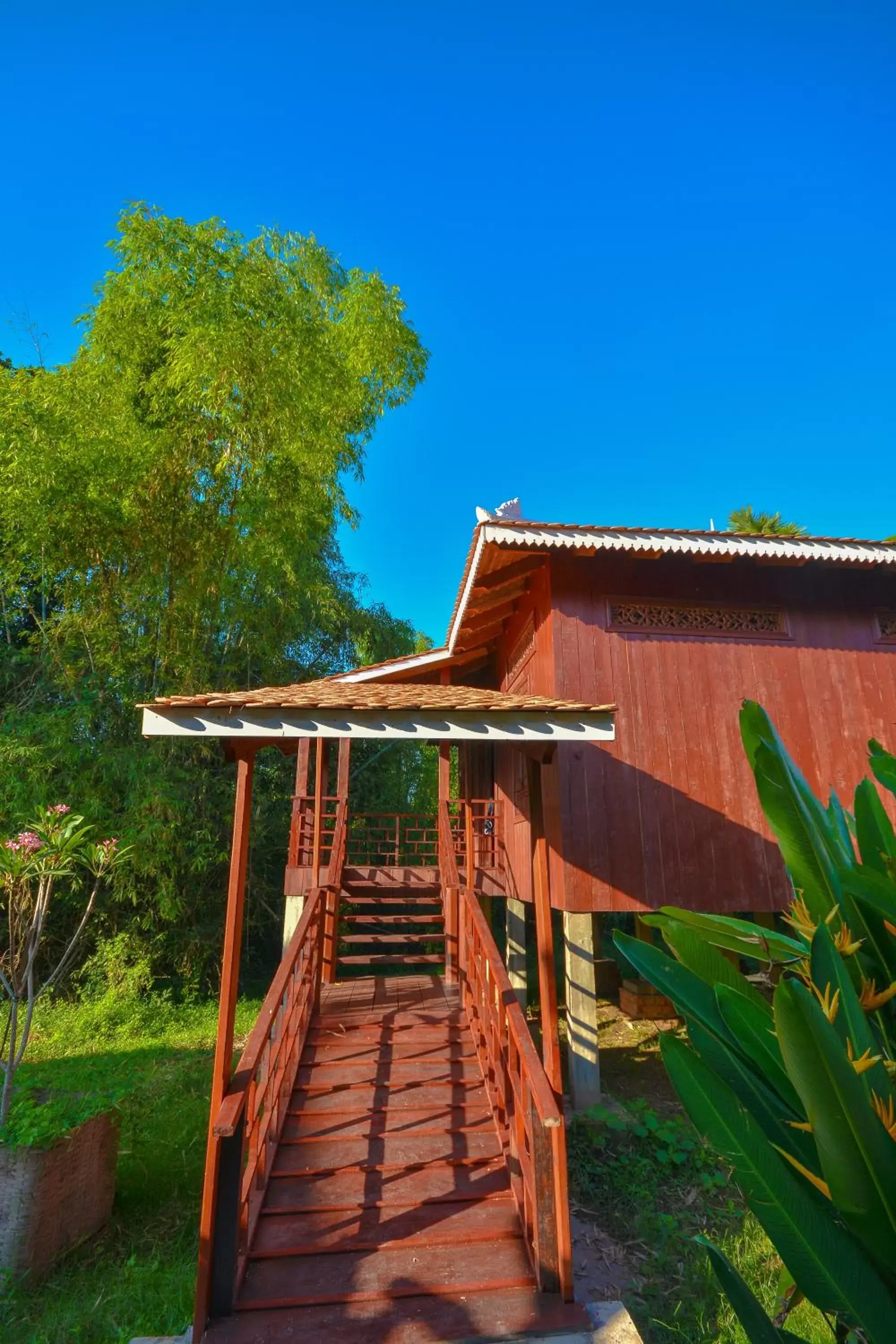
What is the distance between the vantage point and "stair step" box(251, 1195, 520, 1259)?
9.61 feet

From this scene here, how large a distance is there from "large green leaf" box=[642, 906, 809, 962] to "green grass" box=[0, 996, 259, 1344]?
356 cm

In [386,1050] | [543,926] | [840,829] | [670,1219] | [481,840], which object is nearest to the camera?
[840,829]

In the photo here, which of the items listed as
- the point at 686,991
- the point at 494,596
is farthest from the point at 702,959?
the point at 494,596

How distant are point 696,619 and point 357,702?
405cm

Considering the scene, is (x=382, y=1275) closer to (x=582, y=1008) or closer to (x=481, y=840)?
(x=582, y=1008)

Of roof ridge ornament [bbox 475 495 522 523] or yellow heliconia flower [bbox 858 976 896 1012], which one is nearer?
yellow heliconia flower [bbox 858 976 896 1012]

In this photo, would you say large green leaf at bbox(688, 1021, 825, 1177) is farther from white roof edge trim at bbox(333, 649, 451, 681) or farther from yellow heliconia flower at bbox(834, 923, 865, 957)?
→ white roof edge trim at bbox(333, 649, 451, 681)

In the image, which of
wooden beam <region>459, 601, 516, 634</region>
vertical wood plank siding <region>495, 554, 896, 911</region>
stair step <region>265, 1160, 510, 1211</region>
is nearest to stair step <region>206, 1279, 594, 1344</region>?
stair step <region>265, 1160, 510, 1211</region>

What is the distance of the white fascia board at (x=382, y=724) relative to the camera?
3547 millimetres

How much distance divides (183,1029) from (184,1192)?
3.89 m

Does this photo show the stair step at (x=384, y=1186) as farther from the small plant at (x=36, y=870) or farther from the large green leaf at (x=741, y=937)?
the large green leaf at (x=741, y=937)

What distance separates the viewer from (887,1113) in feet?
2.58

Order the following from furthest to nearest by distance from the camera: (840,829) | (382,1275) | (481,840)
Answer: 1. (481,840)
2. (382,1275)
3. (840,829)

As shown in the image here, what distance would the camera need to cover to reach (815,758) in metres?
6.29
